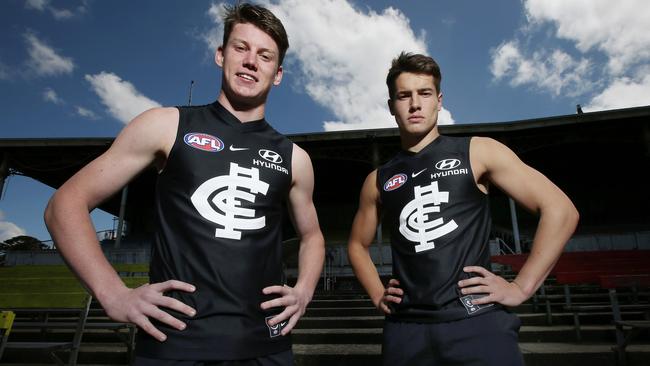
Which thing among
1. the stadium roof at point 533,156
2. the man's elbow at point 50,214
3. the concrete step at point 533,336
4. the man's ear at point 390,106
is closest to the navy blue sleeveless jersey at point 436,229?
the man's ear at point 390,106

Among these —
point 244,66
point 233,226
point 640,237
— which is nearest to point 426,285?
point 233,226

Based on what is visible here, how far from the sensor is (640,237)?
49.4ft

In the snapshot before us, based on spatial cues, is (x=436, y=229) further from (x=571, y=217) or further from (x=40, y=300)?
(x=40, y=300)

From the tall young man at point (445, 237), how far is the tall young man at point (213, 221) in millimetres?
491

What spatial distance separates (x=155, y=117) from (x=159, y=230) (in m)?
0.45

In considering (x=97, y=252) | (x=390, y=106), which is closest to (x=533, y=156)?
(x=390, y=106)

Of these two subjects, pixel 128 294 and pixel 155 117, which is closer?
pixel 128 294

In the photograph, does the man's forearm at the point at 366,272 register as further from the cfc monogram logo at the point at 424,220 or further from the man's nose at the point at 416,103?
the man's nose at the point at 416,103

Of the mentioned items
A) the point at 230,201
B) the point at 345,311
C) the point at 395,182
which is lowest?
the point at 345,311

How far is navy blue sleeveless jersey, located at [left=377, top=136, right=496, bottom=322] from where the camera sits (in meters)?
1.65

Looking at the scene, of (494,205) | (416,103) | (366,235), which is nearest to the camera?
(416,103)

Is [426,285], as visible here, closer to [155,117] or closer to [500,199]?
[155,117]

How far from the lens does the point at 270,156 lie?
1.56 metres

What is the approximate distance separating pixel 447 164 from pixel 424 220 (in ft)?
1.07
